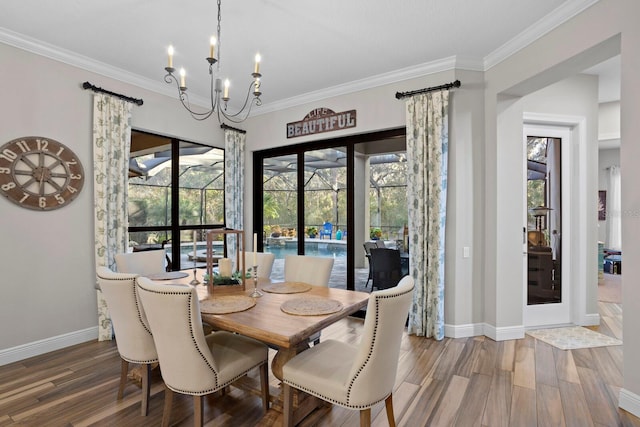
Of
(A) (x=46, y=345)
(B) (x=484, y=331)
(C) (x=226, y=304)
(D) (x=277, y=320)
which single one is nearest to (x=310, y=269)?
(C) (x=226, y=304)

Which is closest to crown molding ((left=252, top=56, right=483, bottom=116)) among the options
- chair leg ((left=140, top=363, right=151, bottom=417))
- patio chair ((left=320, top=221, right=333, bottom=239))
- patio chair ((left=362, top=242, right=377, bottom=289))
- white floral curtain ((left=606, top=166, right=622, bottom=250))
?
patio chair ((left=320, top=221, right=333, bottom=239))

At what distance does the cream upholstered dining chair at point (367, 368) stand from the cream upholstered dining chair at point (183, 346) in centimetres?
40

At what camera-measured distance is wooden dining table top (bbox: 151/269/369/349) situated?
1.67 m

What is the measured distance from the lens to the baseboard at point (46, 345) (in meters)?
2.97

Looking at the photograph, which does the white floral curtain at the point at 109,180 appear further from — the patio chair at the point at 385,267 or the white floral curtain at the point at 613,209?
the white floral curtain at the point at 613,209

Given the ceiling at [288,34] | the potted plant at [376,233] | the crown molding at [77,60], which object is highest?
the ceiling at [288,34]

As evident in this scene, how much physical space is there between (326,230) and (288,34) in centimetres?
252

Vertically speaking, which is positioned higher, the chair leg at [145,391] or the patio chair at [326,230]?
the patio chair at [326,230]

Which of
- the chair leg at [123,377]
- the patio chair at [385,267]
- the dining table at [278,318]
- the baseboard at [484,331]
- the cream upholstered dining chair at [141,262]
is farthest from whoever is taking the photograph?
the patio chair at [385,267]

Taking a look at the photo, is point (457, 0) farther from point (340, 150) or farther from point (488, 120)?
point (340, 150)

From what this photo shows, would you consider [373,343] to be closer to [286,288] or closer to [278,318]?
[278,318]

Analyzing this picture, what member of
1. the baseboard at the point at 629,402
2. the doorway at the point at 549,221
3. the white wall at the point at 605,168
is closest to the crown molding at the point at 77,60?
the doorway at the point at 549,221

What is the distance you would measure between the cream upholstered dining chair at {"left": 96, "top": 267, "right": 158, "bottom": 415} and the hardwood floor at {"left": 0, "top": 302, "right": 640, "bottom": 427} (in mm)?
369

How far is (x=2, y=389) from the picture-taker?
8.27ft
